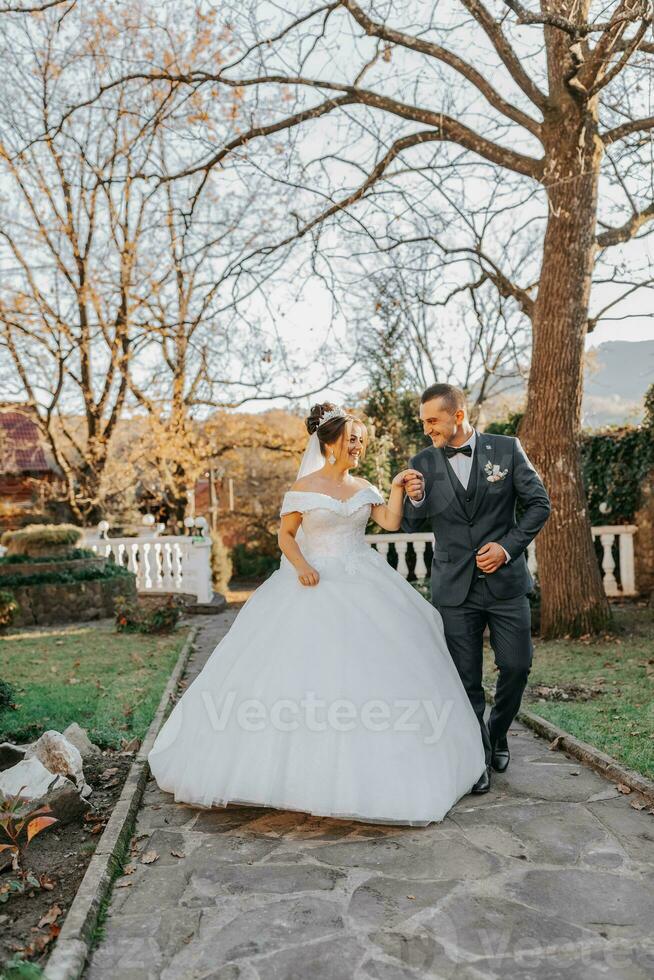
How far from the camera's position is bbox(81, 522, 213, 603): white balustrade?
48.5ft

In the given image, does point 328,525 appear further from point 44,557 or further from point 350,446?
point 44,557

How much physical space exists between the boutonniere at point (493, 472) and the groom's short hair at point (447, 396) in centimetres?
37

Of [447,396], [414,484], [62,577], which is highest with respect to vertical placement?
[447,396]

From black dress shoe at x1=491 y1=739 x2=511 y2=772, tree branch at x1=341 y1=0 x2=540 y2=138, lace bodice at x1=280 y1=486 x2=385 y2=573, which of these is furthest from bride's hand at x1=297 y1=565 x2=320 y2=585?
tree branch at x1=341 y1=0 x2=540 y2=138

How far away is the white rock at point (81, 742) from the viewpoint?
525 cm

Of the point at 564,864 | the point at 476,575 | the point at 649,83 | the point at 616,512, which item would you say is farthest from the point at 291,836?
the point at 616,512

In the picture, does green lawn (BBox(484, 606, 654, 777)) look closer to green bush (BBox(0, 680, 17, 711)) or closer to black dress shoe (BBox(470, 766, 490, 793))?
black dress shoe (BBox(470, 766, 490, 793))

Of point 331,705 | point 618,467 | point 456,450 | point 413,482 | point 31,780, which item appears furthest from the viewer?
point 618,467

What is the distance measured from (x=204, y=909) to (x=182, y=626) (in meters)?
9.15

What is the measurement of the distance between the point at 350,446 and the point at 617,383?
2515 centimetres

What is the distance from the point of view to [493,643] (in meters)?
4.79

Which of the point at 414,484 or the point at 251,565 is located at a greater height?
the point at 414,484

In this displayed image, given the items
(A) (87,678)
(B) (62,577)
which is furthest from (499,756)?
(B) (62,577)

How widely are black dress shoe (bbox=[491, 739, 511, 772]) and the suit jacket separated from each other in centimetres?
100
